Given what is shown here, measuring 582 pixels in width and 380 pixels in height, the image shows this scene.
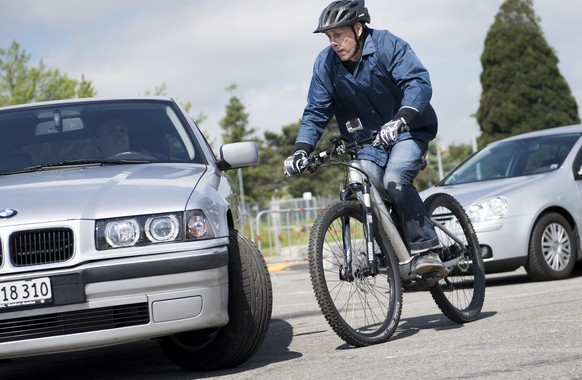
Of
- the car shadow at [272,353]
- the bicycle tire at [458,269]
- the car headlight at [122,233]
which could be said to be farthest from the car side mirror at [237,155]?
the car headlight at [122,233]

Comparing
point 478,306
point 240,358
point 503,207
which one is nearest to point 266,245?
point 503,207

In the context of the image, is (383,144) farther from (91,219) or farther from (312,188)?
(312,188)

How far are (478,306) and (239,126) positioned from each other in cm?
6360

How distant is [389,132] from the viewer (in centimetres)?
623

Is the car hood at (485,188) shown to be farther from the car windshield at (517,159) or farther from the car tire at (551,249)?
the car tire at (551,249)

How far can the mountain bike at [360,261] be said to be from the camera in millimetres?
6164

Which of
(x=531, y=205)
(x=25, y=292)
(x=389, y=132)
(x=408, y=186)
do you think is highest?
(x=389, y=132)

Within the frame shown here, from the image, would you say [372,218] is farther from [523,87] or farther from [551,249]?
[523,87]

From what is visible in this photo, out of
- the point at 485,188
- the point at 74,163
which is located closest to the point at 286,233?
the point at 485,188

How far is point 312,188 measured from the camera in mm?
68625

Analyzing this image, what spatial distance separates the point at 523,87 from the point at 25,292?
6308cm

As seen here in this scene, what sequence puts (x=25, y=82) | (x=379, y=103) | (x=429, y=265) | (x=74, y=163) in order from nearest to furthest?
(x=74, y=163) → (x=429, y=265) → (x=379, y=103) → (x=25, y=82)

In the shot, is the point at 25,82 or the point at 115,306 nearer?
the point at 115,306

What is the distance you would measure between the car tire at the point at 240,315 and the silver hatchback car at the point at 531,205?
5.07 meters
